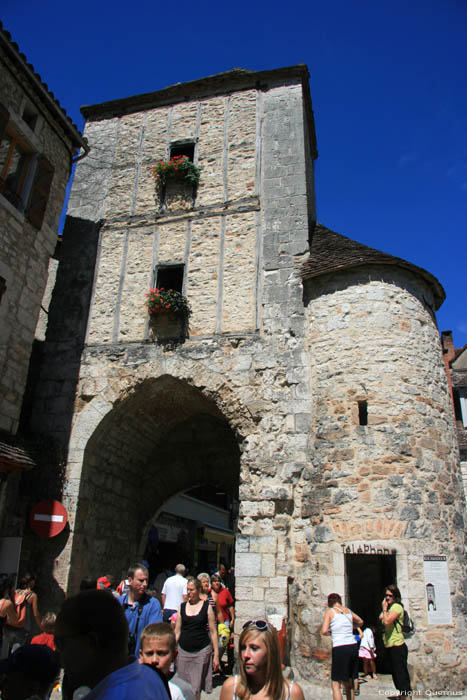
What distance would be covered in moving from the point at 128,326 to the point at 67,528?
3.30 metres

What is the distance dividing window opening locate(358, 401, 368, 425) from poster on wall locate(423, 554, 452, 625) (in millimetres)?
1785

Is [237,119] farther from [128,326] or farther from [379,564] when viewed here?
[379,564]

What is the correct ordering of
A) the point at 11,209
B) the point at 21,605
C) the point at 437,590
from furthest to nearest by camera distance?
the point at 11,209
the point at 437,590
the point at 21,605

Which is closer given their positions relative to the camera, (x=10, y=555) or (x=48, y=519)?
(x=10, y=555)

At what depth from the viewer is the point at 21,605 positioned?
538 cm

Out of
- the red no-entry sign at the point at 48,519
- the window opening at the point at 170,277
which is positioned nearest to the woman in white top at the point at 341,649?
the red no-entry sign at the point at 48,519

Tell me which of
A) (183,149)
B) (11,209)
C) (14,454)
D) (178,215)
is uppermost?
(183,149)

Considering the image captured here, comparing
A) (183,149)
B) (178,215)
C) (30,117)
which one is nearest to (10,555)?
(178,215)

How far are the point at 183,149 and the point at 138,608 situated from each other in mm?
8869

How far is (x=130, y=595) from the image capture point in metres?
3.96

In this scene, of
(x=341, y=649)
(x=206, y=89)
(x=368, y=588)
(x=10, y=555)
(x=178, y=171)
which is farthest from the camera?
(x=206, y=89)

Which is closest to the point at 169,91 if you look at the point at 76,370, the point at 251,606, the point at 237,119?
the point at 237,119

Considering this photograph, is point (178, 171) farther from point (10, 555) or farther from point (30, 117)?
point (10, 555)

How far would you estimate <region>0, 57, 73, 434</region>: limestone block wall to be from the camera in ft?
25.1
